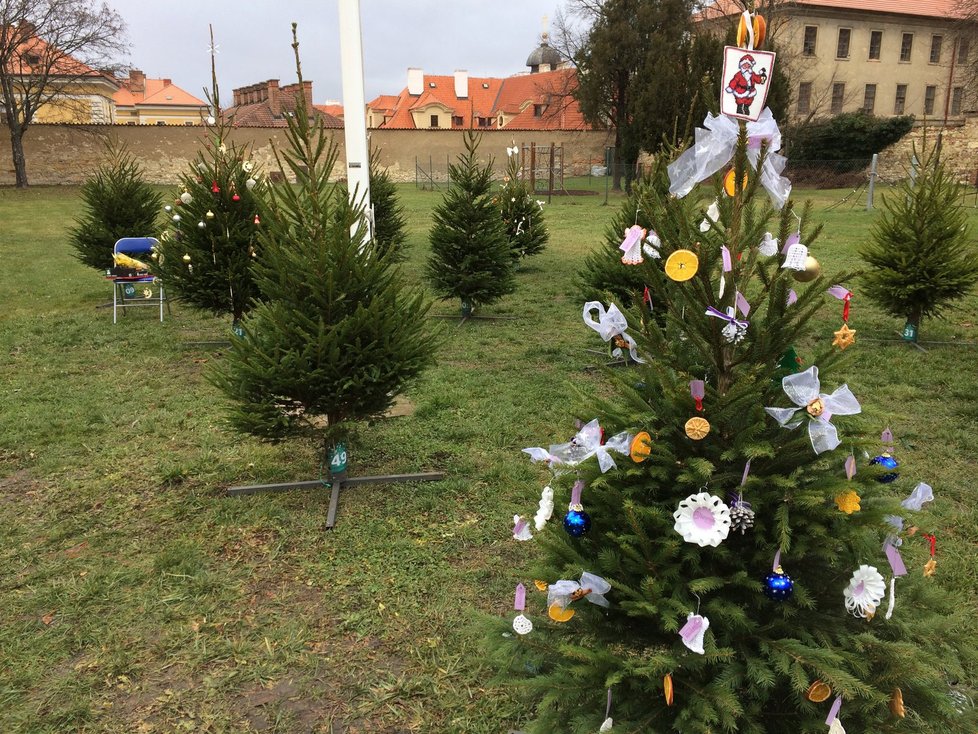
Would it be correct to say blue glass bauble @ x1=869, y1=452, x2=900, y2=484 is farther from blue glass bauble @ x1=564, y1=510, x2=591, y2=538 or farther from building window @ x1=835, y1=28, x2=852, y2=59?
building window @ x1=835, y1=28, x2=852, y2=59

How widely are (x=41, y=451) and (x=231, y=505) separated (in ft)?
6.28

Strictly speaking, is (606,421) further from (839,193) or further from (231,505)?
(839,193)

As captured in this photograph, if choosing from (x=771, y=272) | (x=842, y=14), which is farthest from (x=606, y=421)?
(x=842, y=14)

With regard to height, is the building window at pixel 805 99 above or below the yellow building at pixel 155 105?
below

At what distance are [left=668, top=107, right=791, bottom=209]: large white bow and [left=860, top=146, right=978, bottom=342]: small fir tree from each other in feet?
19.9

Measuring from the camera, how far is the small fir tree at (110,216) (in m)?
11.1

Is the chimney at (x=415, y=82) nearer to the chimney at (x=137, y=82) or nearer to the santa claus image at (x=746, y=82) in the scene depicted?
the chimney at (x=137, y=82)

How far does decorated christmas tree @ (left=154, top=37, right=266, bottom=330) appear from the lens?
24.4 feet

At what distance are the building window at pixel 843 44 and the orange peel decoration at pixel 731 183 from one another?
53.9 meters

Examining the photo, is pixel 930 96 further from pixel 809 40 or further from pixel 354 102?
pixel 354 102

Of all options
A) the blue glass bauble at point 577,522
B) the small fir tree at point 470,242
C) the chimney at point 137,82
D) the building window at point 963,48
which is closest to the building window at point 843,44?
the building window at point 963,48

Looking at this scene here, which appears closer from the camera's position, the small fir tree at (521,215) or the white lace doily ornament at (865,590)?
the white lace doily ornament at (865,590)

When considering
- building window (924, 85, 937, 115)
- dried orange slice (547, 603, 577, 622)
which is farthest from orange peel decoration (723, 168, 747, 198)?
building window (924, 85, 937, 115)

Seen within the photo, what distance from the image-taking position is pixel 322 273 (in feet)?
13.1
